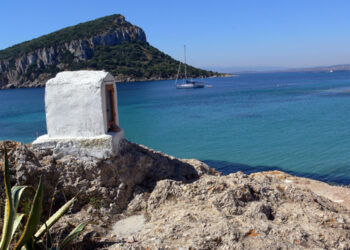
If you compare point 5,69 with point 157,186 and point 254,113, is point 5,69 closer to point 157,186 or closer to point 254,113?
point 254,113

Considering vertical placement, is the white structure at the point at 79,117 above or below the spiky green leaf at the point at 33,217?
above

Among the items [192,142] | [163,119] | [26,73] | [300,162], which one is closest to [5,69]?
[26,73]

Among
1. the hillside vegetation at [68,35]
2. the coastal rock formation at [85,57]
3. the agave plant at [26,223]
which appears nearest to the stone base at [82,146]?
the agave plant at [26,223]

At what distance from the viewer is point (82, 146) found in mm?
6398

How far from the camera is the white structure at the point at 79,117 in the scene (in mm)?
6375

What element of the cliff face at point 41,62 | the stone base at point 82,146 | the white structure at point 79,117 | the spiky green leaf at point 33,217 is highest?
the cliff face at point 41,62

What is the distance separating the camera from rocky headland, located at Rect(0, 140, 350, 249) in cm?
480

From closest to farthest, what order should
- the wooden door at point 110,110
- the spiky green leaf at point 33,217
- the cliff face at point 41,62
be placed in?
the spiky green leaf at point 33,217 < the wooden door at point 110,110 < the cliff face at point 41,62

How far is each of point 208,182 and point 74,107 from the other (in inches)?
117

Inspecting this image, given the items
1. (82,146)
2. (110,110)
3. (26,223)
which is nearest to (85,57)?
(110,110)

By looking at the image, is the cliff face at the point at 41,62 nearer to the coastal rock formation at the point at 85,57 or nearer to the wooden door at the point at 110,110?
the coastal rock formation at the point at 85,57

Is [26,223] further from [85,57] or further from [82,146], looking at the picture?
[85,57]

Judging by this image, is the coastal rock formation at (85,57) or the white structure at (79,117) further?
the coastal rock formation at (85,57)

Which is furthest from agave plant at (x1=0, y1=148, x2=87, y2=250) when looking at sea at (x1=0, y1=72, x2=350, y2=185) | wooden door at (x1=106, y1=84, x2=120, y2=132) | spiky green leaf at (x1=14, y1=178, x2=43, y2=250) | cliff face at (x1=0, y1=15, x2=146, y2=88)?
cliff face at (x1=0, y1=15, x2=146, y2=88)
